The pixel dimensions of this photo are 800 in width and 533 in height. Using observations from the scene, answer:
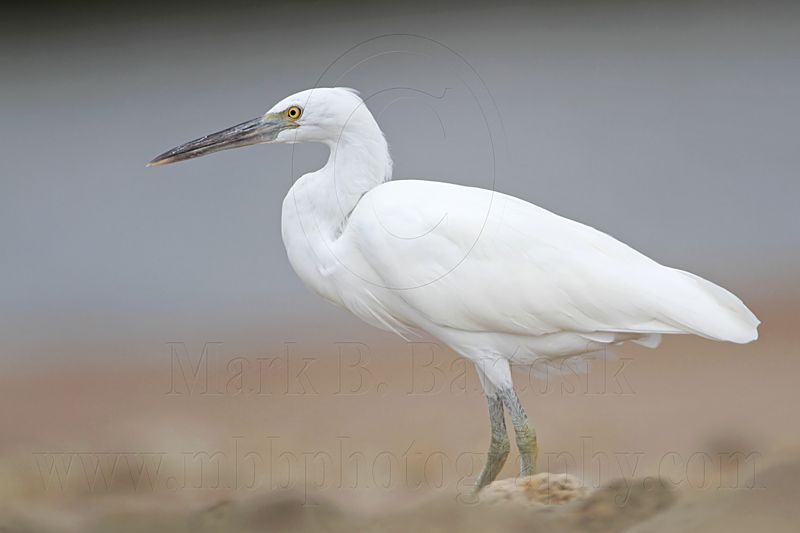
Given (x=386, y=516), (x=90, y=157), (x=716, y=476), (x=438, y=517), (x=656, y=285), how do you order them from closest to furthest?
1. (x=656, y=285)
2. (x=438, y=517)
3. (x=386, y=516)
4. (x=716, y=476)
5. (x=90, y=157)

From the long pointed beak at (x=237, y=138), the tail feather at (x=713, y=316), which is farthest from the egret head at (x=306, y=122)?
the tail feather at (x=713, y=316)

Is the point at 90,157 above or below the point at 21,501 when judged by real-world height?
above

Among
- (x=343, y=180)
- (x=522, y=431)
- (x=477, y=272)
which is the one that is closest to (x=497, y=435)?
(x=522, y=431)

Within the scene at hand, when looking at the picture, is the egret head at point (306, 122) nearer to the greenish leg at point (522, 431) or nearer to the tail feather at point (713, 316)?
the greenish leg at point (522, 431)

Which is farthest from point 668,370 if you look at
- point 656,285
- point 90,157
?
point 90,157

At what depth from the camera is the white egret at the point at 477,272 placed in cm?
228

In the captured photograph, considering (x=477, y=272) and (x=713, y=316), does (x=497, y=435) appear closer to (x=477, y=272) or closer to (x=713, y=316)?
(x=477, y=272)

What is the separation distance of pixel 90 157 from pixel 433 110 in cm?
118

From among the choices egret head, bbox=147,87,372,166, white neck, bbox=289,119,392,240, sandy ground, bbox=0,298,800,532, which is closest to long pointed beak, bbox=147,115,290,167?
egret head, bbox=147,87,372,166

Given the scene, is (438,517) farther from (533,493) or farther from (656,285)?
(656,285)

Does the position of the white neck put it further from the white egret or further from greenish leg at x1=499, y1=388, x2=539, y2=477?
greenish leg at x1=499, y1=388, x2=539, y2=477

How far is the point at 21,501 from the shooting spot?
310 cm

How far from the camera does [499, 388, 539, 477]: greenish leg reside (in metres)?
2.33

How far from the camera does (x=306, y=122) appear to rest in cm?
246
